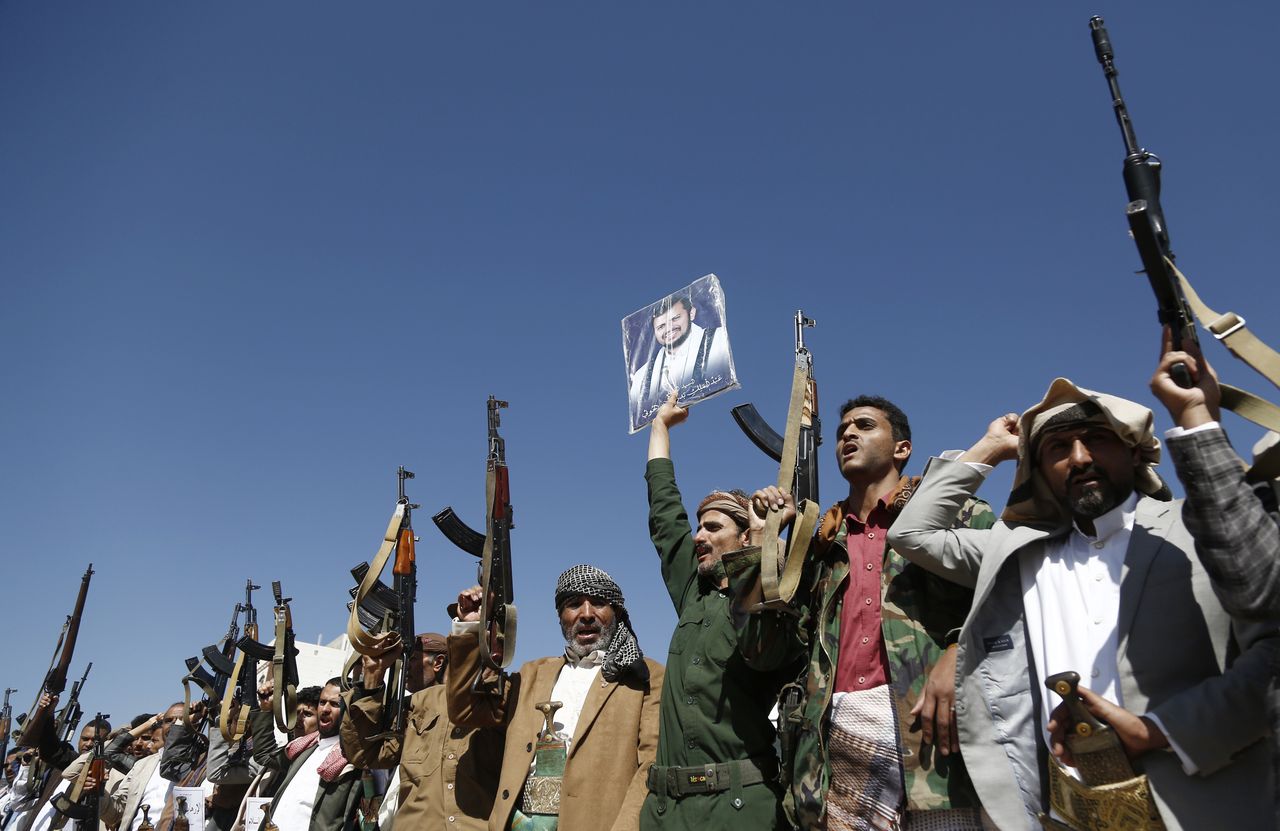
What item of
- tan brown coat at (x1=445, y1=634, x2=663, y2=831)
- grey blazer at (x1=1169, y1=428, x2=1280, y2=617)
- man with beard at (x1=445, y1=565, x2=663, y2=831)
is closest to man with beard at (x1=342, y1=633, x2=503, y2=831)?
man with beard at (x1=445, y1=565, x2=663, y2=831)

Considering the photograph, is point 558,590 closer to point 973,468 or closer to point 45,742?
point 973,468

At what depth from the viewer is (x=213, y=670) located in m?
13.4

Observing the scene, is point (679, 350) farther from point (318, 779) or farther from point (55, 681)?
point (55, 681)

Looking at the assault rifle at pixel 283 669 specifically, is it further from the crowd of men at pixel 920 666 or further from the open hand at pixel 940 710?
the open hand at pixel 940 710

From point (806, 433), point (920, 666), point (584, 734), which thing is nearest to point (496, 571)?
point (584, 734)

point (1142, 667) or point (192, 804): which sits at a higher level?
point (1142, 667)

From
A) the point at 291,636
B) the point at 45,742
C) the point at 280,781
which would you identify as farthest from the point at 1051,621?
the point at 45,742

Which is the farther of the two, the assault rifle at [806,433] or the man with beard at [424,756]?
the man with beard at [424,756]

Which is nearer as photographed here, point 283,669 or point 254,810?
point 254,810

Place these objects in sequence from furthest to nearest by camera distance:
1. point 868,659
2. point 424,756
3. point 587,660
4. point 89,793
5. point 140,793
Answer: point 140,793 < point 89,793 < point 424,756 < point 587,660 < point 868,659

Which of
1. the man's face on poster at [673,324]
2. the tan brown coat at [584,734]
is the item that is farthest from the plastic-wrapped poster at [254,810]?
the man's face on poster at [673,324]

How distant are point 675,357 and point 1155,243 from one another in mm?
2899

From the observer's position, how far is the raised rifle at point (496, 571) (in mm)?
5699

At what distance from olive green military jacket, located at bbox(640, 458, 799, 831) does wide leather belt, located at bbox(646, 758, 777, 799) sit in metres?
0.02
